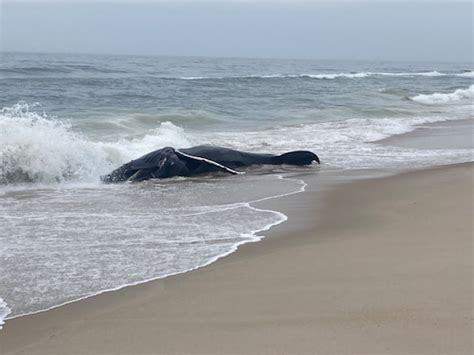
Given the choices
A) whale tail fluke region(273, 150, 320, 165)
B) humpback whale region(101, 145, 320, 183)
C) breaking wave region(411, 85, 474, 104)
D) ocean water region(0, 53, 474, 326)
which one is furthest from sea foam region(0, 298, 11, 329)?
breaking wave region(411, 85, 474, 104)

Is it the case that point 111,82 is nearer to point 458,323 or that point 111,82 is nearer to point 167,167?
point 167,167

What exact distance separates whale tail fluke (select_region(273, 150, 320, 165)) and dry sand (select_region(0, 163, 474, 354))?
475 centimetres

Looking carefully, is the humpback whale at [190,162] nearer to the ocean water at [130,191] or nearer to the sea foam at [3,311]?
the ocean water at [130,191]

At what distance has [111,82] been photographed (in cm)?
3216

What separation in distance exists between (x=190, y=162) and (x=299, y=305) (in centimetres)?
602

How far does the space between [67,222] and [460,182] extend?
4.79 metres

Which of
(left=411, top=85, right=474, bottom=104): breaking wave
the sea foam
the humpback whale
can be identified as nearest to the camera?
the sea foam

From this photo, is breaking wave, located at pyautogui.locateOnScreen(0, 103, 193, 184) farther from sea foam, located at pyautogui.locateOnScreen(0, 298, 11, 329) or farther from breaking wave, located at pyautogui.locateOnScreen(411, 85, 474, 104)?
breaking wave, located at pyautogui.locateOnScreen(411, 85, 474, 104)

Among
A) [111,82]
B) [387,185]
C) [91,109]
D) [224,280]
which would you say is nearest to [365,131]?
[387,185]

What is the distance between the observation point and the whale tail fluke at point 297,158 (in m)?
10.4

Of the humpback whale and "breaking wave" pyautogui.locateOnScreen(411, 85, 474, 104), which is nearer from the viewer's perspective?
the humpback whale

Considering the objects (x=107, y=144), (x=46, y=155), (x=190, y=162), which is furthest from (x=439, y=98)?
(x=46, y=155)

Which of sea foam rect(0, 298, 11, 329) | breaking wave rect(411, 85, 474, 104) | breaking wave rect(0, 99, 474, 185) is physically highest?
breaking wave rect(411, 85, 474, 104)

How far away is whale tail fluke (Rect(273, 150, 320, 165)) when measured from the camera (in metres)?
10.4
